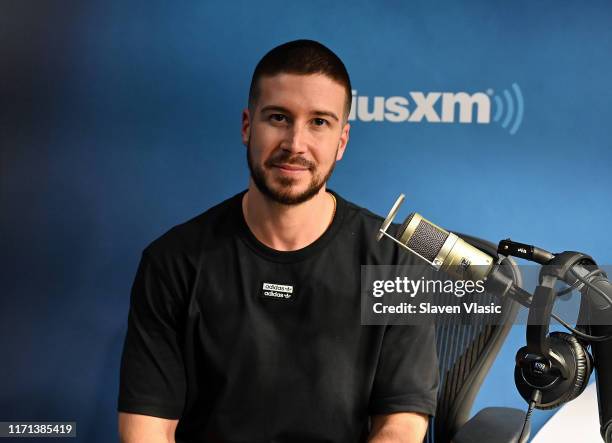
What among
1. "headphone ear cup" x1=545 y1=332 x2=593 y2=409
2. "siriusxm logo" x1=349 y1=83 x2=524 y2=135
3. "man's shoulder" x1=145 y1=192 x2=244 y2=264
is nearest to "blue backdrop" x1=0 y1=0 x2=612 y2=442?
"siriusxm logo" x1=349 y1=83 x2=524 y2=135

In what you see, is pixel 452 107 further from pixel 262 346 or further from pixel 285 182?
pixel 262 346

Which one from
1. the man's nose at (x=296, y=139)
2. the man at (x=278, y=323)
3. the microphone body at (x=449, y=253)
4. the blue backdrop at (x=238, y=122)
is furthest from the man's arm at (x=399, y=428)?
the blue backdrop at (x=238, y=122)

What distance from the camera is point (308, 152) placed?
5.24 ft

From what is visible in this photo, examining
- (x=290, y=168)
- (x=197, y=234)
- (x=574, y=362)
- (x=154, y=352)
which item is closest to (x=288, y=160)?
(x=290, y=168)

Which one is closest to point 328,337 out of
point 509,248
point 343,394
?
point 343,394

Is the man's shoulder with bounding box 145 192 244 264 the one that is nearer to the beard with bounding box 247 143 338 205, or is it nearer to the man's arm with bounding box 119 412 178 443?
the beard with bounding box 247 143 338 205

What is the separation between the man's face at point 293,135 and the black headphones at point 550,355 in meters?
0.63

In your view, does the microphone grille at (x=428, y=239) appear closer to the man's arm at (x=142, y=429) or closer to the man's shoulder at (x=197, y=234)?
the man's shoulder at (x=197, y=234)

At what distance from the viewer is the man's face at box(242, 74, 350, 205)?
5.22 ft

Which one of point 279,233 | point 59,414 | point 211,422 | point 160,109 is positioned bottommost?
point 59,414

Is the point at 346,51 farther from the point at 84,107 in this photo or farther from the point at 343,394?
the point at 343,394

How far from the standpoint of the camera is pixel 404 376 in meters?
1.64

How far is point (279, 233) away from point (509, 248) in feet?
2.06

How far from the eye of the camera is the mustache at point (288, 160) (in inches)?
62.6
